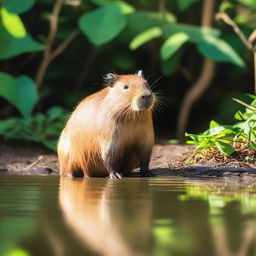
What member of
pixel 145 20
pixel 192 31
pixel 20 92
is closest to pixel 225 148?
pixel 20 92

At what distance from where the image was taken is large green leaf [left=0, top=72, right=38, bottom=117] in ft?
25.7

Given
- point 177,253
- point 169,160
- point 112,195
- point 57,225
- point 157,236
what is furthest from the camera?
point 169,160

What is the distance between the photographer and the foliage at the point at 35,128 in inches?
302

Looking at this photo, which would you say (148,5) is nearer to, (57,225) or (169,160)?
(169,160)

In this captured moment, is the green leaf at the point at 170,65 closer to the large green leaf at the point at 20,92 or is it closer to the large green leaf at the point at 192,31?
the large green leaf at the point at 192,31

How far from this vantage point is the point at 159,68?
10.2 m

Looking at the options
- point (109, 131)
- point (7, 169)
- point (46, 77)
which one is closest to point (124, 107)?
point (109, 131)

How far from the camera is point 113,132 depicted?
5363 mm

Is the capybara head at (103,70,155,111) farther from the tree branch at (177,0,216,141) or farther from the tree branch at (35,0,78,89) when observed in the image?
the tree branch at (177,0,216,141)

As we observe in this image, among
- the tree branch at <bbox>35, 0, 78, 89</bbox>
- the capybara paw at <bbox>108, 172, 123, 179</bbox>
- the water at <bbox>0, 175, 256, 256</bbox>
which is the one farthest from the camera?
the tree branch at <bbox>35, 0, 78, 89</bbox>

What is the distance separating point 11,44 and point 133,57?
2261mm

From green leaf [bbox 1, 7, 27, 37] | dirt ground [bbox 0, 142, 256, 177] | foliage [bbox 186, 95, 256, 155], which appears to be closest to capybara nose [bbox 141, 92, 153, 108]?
foliage [bbox 186, 95, 256, 155]

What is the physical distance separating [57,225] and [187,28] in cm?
639

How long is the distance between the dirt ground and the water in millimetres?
920
